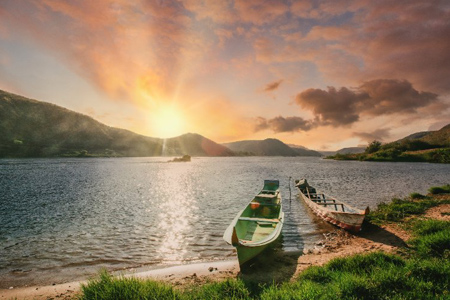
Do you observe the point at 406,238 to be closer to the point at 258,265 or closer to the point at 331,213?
the point at 331,213

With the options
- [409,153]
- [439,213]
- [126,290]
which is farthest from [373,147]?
[126,290]

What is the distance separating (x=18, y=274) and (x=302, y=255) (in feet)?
46.8

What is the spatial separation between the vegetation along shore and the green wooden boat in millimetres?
1096

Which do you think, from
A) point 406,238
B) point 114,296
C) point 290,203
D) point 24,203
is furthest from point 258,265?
point 24,203

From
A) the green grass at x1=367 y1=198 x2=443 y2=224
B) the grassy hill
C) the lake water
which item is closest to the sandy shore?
the lake water

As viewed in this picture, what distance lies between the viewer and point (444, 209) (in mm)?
A: 18109

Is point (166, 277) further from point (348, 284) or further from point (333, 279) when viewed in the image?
point (348, 284)

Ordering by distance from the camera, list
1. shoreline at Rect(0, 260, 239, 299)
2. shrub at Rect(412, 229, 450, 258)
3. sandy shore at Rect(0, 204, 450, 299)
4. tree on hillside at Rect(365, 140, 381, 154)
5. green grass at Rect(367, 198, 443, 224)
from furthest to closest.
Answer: tree on hillside at Rect(365, 140, 381, 154), green grass at Rect(367, 198, 443, 224), sandy shore at Rect(0, 204, 450, 299), shoreline at Rect(0, 260, 239, 299), shrub at Rect(412, 229, 450, 258)

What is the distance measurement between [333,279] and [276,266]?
3.63 meters

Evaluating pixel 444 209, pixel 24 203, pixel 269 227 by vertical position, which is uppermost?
pixel 444 209

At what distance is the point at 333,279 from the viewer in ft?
24.9

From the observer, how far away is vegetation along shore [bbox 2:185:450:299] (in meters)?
6.20

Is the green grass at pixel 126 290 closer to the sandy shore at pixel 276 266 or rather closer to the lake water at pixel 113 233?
the sandy shore at pixel 276 266

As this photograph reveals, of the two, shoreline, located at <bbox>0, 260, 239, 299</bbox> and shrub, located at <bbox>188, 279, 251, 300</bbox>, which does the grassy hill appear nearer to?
shoreline, located at <bbox>0, 260, 239, 299</bbox>
